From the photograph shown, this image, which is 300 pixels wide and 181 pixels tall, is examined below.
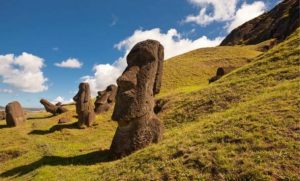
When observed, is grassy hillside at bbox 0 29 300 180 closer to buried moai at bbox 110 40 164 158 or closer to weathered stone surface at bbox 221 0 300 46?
buried moai at bbox 110 40 164 158

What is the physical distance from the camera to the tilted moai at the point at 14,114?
3672 centimetres

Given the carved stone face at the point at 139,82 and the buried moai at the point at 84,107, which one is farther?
the buried moai at the point at 84,107

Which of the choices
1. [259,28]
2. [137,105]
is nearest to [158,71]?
[137,105]

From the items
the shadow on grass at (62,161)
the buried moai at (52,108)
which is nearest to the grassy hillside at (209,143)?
the shadow on grass at (62,161)

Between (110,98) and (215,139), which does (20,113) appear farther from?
(215,139)

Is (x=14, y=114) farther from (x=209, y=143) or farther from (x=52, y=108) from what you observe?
(x=209, y=143)

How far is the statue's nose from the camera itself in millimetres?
17312

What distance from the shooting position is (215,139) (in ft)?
45.1

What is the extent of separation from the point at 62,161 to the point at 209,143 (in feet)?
28.7

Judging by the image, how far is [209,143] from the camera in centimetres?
1349

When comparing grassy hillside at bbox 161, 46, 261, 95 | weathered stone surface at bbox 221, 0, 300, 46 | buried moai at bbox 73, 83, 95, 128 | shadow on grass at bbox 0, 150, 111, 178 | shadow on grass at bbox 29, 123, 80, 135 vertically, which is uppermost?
weathered stone surface at bbox 221, 0, 300, 46

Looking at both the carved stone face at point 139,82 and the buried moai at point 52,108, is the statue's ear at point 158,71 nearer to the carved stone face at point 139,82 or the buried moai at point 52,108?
the carved stone face at point 139,82

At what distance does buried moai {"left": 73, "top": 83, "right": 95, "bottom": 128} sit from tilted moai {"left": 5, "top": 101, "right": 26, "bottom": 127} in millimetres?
8490

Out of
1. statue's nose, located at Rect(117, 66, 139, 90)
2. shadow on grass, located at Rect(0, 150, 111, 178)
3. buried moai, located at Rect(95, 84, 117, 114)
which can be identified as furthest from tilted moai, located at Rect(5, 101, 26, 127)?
statue's nose, located at Rect(117, 66, 139, 90)
